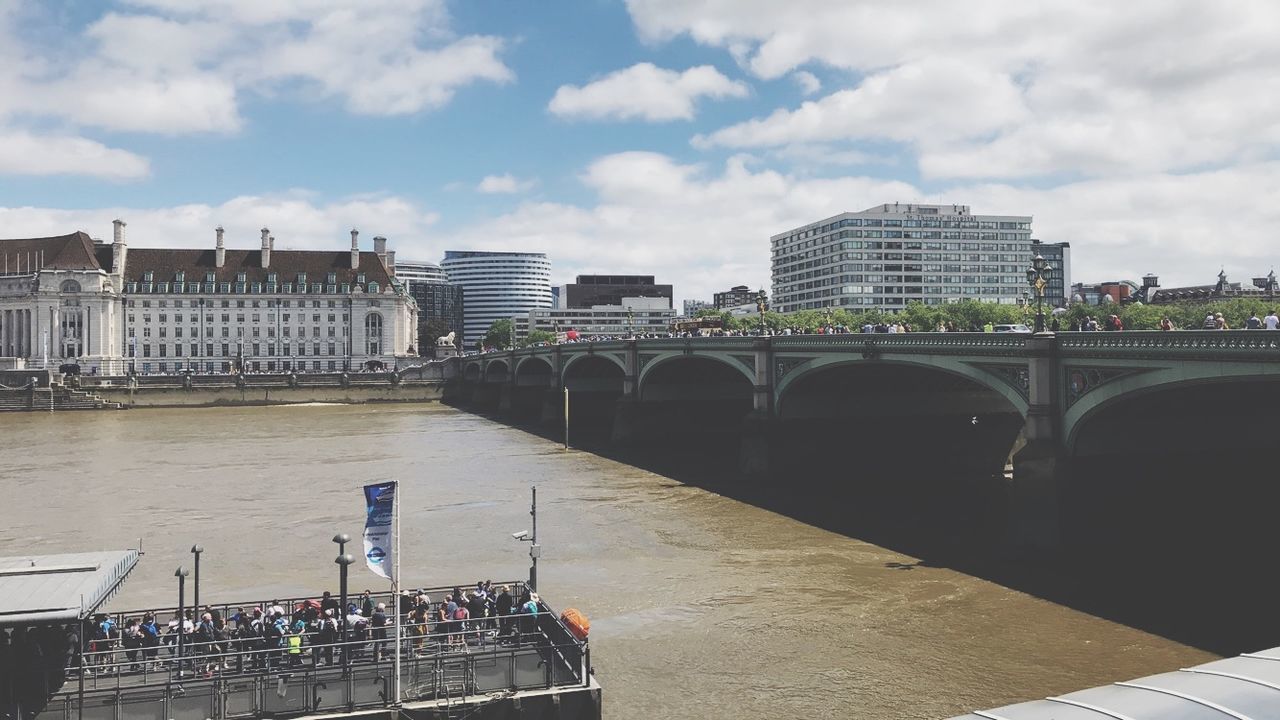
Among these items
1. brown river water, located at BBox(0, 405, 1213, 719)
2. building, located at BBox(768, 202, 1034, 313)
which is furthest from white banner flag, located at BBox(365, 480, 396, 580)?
building, located at BBox(768, 202, 1034, 313)

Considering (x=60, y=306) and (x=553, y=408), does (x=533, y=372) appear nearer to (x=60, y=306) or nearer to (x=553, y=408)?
(x=553, y=408)

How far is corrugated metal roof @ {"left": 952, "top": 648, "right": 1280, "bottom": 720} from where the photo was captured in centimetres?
787

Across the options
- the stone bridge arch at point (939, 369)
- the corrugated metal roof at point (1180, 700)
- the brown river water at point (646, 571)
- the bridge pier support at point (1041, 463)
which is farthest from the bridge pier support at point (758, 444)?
the corrugated metal roof at point (1180, 700)

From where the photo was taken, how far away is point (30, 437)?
75688 mm

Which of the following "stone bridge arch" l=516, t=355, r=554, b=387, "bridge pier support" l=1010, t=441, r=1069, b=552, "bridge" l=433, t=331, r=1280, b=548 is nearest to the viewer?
"bridge" l=433, t=331, r=1280, b=548

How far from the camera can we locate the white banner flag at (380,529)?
15.1 meters

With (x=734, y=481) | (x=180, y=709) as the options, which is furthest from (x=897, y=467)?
(x=180, y=709)

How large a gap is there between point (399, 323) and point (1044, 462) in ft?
474

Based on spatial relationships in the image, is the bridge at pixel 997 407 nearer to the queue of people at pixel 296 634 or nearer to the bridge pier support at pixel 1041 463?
the bridge pier support at pixel 1041 463

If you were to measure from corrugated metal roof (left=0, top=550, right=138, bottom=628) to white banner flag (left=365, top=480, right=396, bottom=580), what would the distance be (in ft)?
11.8

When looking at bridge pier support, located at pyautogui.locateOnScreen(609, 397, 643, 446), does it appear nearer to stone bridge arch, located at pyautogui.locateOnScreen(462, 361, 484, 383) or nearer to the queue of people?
the queue of people

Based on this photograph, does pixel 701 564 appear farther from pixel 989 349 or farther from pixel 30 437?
pixel 30 437

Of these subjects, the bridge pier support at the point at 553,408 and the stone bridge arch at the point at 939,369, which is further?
the bridge pier support at the point at 553,408

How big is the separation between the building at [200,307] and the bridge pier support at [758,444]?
402 ft
